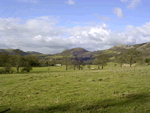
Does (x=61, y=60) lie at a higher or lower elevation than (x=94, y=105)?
higher

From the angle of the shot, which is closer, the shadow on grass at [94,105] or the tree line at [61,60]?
the shadow on grass at [94,105]

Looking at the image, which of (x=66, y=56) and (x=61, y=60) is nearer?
(x=66, y=56)

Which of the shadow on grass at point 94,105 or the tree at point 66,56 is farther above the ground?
the tree at point 66,56

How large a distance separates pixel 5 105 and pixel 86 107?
584cm

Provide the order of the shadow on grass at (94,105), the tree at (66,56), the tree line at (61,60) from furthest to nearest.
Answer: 1. the tree at (66,56)
2. the tree line at (61,60)
3. the shadow on grass at (94,105)

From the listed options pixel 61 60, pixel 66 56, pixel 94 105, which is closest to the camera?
pixel 94 105

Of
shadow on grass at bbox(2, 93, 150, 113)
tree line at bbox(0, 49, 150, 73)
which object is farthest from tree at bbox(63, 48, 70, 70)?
shadow on grass at bbox(2, 93, 150, 113)

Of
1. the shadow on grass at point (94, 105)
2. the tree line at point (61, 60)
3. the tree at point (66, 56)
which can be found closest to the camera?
the shadow on grass at point (94, 105)

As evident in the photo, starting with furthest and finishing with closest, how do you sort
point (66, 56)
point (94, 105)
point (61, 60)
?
point (61, 60) → point (66, 56) → point (94, 105)

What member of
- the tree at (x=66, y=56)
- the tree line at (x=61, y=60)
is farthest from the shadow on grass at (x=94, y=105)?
the tree at (x=66, y=56)

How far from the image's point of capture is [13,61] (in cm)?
5181

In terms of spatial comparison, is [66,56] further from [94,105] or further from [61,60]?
[94,105]

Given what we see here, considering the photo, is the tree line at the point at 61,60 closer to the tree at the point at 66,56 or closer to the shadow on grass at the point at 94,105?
the tree at the point at 66,56

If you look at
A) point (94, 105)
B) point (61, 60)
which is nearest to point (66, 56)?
point (61, 60)
